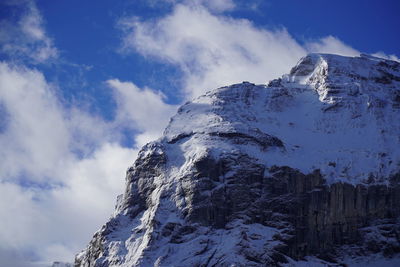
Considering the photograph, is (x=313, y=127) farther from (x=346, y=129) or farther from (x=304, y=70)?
(x=304, y=70)

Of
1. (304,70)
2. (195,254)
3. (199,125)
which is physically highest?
(304,70)

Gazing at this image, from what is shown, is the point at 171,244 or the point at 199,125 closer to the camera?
the point at 171,244

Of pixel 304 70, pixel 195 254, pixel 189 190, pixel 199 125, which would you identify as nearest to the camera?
pixel 195 254

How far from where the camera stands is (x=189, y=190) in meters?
151

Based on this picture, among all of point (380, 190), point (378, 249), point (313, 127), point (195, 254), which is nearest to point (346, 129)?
point (313, 127)

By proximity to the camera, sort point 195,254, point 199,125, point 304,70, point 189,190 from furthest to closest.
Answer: point 304,70, point 199,125, point 189,190, point 195,254

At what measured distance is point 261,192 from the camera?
15250 cm

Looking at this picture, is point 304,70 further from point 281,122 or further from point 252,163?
point 252,163

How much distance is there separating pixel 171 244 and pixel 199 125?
109 ft

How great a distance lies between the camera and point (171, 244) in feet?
472

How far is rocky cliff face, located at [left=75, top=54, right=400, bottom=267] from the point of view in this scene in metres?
145

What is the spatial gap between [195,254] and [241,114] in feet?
137

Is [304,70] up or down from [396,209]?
up

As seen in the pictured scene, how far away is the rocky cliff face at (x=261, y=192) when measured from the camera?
476 ft
